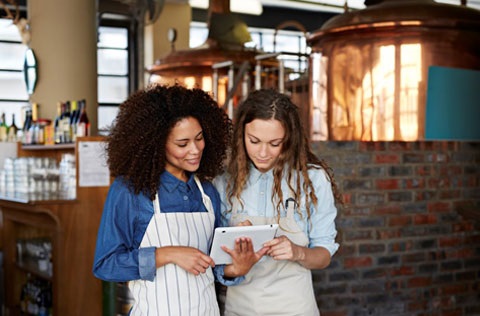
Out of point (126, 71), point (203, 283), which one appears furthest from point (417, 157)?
point (126, 71)

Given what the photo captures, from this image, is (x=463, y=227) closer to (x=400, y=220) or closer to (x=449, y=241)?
(x=449, y=241)

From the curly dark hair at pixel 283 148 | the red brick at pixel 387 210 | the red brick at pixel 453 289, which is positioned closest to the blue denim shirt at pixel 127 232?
the curly dark hair at pixel 283 148

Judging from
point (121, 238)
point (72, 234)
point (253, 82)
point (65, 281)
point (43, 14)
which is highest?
point (43, 14)

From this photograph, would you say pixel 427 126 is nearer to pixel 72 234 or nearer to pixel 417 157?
pixel 417 157

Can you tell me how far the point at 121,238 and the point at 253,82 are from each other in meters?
5.17

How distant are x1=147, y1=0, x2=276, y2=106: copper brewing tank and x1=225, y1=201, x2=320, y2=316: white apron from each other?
464cm

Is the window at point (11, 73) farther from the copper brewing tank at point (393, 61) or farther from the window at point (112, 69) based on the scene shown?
the copper brewing tank at point (393, 61)

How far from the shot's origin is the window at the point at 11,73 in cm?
994

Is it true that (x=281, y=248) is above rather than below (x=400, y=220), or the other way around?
above

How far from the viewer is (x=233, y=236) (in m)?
1.73

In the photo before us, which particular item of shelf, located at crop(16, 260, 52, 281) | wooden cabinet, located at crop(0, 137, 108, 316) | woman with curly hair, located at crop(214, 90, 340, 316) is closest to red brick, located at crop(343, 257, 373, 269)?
wooden cabinet, located at crop(0, 137, 108, 316)

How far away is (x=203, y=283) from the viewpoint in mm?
1818

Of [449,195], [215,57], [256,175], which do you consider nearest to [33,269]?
[449,195]

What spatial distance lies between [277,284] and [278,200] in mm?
254
